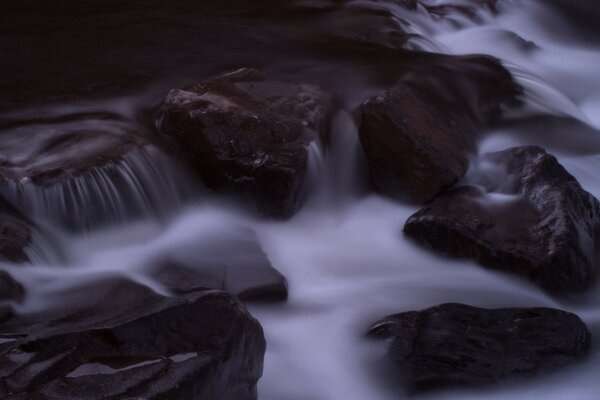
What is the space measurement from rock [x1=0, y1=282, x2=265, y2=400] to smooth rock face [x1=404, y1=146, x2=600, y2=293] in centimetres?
148

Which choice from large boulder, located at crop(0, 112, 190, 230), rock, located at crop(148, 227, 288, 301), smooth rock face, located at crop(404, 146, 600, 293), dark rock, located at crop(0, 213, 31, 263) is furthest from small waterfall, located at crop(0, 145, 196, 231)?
smooth rock face, located at crop(404, 146, 600, 293)

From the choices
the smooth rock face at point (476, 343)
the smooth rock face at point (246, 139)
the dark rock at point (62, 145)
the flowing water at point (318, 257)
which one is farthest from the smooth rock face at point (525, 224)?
the dark rock at point (62, 145)

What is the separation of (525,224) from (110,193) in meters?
1.82

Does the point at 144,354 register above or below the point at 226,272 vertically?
above

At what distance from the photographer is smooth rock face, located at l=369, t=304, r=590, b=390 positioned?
3424 mm

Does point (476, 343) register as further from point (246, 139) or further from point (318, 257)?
point (246, 139)

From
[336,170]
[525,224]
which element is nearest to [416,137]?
[336,170]

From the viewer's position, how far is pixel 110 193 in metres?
4.11

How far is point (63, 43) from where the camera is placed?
222 inches

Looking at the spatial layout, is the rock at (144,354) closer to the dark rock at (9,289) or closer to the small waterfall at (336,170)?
the dark rock at (9,289)

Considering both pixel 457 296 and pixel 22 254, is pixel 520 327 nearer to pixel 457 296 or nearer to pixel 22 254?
pixel 457 296

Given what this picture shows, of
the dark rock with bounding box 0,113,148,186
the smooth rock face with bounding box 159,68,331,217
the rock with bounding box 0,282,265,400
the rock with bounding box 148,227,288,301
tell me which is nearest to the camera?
the rock with bounding box 0,282,265,400

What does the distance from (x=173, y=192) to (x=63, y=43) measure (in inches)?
68.6

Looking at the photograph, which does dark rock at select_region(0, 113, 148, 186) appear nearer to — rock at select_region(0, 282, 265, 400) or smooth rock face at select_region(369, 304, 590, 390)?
rock at select_region(0, 282, 265, 400)
